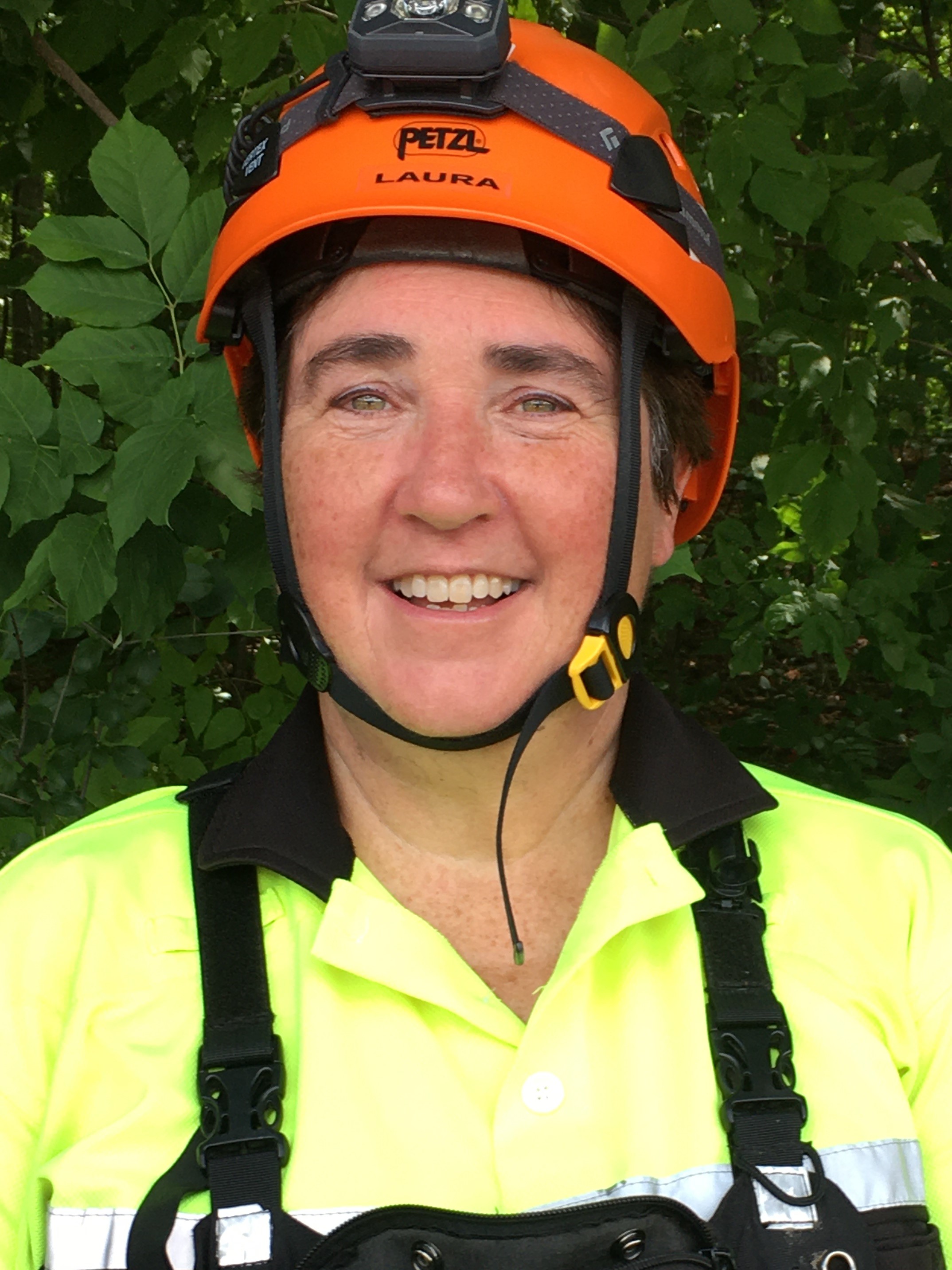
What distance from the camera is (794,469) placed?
3.21m

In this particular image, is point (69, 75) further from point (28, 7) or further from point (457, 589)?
point (457, 589)

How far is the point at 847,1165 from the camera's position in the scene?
1640mm

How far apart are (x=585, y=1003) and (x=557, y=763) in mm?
357

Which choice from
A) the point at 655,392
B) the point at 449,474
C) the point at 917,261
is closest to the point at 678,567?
the point at 655,392

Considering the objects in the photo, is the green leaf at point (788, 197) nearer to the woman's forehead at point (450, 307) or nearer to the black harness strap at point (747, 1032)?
the woman's forehead at point (450, 307)

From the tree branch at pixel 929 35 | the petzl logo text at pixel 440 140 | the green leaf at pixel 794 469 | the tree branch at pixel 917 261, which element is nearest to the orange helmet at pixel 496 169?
the petzl logo text at pixel 440 140

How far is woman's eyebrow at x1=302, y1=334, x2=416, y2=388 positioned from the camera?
5.89ft

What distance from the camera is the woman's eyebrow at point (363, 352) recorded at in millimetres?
1795

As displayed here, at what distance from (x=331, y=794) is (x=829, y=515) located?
1.72 m

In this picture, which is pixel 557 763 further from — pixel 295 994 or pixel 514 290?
pixel 514 290

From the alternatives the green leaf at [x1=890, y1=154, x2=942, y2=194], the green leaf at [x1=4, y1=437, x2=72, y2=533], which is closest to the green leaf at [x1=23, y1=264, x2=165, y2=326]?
the green leaf at [x1=4, y1=437, x2=72, y2=533]

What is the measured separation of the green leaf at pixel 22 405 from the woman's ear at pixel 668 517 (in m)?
0.94

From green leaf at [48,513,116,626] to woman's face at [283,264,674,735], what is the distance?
1.36 ft

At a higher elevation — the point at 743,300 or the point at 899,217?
the point at 899,217
